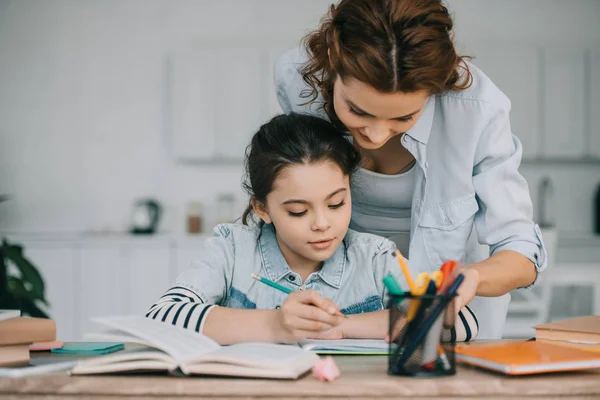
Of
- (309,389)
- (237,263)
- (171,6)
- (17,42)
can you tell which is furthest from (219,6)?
(309,389)

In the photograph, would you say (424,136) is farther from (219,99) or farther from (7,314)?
(219,99)

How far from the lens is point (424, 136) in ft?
5.35

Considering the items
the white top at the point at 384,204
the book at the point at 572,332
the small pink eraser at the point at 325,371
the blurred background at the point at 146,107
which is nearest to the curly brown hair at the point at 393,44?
the white top at the point at 384,204

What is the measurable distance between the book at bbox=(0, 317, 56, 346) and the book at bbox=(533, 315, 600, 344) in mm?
769

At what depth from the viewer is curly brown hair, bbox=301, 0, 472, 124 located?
1.31 m

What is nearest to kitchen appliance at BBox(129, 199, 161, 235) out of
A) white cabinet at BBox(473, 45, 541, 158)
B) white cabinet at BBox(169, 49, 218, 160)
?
white cabinet at BBox(169, 49, 218, 160)

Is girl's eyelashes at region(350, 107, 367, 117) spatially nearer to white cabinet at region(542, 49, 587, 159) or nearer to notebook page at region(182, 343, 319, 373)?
notebook page at region(182, 343, 319, 373)

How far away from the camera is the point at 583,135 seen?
514cm

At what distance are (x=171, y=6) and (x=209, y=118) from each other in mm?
861

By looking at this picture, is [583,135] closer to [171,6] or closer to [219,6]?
Answer: [219,6]

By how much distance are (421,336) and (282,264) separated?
2.34ft

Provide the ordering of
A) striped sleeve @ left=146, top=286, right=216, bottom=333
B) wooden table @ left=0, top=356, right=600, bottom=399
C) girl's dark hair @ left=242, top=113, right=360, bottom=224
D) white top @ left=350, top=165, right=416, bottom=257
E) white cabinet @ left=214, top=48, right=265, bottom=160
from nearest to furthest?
wooden table @ left=0, top=356, right=600, bottom=399
striped sleeve @ left=146, top=286, right=216, bottom=333
girl's dark hair @ left=242, top=113, right=360, bottom=224
white top @ left=350, top=165, right=416, bottom=257
white cabinet @ left=214, top=48, right=265, bottom=160

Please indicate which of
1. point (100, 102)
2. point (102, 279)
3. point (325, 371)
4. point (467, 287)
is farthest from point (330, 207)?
point (100, 102)

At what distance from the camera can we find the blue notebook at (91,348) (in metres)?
1.19
